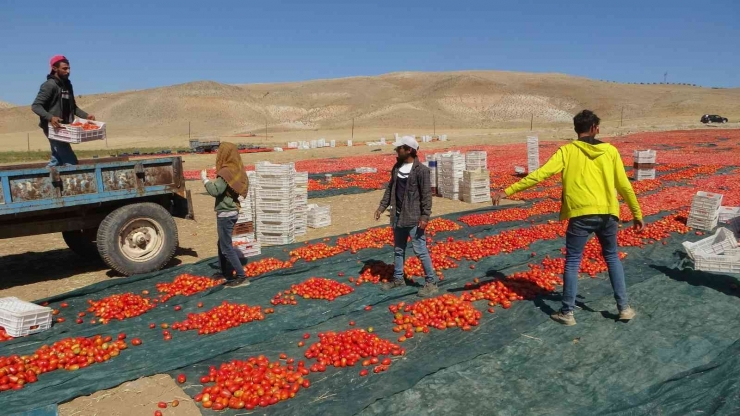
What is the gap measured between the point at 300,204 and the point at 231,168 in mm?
4157

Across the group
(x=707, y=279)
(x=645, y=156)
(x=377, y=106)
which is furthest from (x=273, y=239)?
(x=377, y=106)

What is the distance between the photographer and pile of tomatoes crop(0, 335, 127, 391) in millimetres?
5391

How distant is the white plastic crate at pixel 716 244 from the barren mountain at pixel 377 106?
252 ft

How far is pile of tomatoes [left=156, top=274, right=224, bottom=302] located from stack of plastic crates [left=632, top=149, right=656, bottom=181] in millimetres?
16145

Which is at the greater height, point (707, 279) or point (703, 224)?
point (703, 224)

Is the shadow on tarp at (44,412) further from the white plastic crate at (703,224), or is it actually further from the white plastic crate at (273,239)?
the white plastic crate at (703,224)

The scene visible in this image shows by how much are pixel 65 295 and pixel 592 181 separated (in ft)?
26.1

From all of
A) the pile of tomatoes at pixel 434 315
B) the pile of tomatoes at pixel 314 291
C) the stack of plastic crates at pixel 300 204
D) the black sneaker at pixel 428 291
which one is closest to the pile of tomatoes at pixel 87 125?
the stack of plastic crates at pixel 300 204

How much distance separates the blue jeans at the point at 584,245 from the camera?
5906 mm

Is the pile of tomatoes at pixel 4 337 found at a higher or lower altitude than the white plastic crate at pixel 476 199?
lower

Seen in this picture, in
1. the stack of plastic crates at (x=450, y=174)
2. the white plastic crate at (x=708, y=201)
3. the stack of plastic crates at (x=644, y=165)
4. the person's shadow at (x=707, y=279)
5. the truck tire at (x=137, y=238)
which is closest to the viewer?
the person's shadow at (x=707, y=279)

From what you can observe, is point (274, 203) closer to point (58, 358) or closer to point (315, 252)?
point (315, 252)

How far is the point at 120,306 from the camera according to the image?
24.2 ft

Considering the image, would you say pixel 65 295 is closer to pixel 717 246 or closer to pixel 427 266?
pixel 427 266
